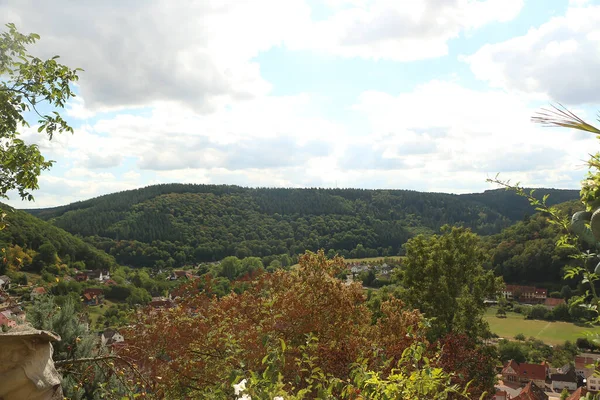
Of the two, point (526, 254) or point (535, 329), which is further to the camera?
point (526, 254)

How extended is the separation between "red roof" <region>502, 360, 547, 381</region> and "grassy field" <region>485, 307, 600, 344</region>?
1022cm

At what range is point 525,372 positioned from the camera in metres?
41.8

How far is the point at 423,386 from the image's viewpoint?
2.69 meters

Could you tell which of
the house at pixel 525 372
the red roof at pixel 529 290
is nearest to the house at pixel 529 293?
the red roof at pixel 529 290

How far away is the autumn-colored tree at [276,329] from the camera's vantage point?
21.4 feet

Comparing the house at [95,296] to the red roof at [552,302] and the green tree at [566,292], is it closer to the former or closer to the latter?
the red roof at [552,302]

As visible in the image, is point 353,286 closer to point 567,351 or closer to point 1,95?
point 1,95

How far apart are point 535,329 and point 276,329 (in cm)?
6014

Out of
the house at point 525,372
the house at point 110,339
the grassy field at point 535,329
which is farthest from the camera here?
the grassy field at point 535,329

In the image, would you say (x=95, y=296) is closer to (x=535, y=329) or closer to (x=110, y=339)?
(x=110, y=339)

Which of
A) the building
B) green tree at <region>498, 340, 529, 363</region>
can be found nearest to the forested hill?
the building

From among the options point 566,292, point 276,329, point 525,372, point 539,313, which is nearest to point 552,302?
point 566,292

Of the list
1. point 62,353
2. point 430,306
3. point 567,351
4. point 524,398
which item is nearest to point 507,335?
point 567,351

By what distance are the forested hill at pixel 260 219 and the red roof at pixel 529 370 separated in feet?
196
